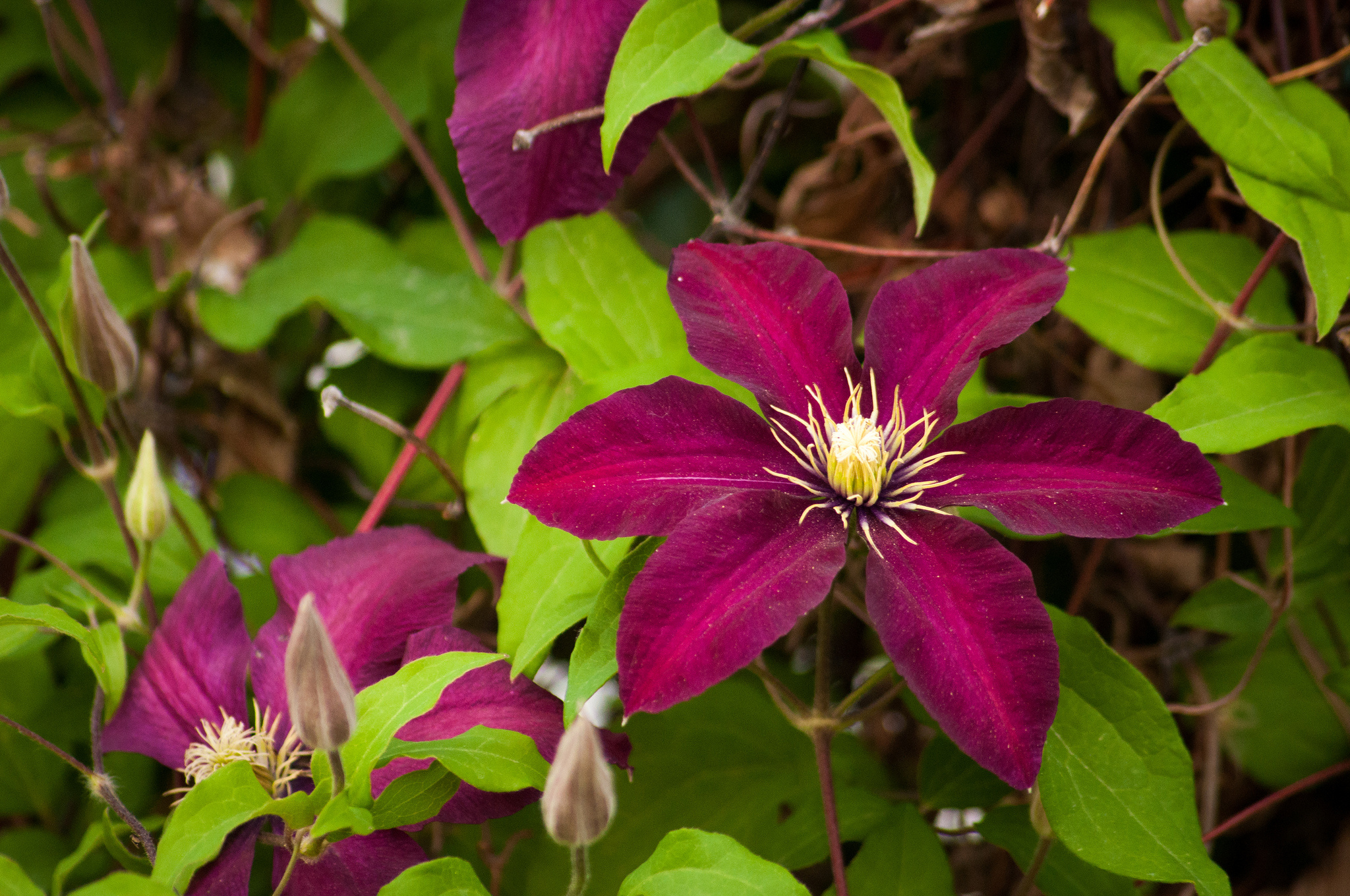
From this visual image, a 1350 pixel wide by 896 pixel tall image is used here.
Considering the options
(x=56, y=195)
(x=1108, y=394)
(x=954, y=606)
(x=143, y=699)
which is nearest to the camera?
(x=954, y=606)

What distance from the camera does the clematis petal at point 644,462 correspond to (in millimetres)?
486

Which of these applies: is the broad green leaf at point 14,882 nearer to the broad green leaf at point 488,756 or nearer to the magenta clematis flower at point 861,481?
the broad green leaf at point 488,756

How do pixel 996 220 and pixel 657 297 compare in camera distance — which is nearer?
pixel 657 297

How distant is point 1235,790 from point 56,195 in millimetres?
1115

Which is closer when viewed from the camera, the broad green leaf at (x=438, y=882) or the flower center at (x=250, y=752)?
the broad green leaf at (x=438, y=882)

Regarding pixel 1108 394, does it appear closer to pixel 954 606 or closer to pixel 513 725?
pixel 954 606

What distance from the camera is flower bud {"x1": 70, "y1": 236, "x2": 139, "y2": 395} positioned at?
587mm

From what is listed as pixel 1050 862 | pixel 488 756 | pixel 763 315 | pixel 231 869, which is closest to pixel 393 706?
pixel 488 756

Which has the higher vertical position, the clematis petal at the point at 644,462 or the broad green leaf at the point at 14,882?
the clematis petal at the point at 644,462

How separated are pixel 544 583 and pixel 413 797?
12 cm

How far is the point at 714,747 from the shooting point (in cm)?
72

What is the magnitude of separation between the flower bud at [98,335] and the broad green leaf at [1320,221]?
0.62 m

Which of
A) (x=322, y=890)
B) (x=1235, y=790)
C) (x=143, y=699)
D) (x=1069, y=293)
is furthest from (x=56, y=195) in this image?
(x=1235, y=790)

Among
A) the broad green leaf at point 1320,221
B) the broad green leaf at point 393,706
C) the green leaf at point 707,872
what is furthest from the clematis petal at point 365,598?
the broad green leaf at point 1320,221
